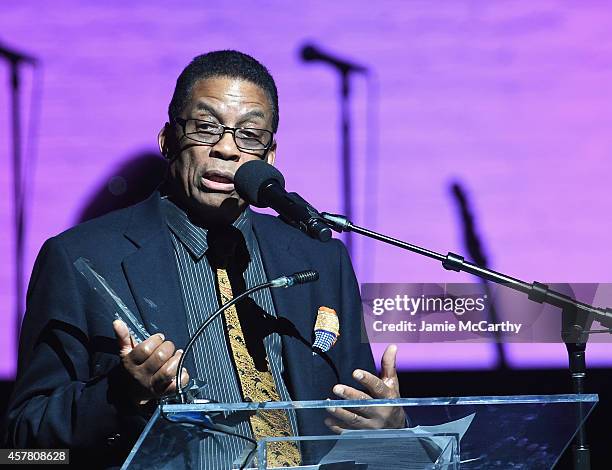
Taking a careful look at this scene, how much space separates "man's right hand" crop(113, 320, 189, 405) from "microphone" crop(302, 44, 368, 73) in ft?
5.16

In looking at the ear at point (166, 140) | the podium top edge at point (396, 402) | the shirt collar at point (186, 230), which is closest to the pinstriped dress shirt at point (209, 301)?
the shirt collar at point (186, 230)

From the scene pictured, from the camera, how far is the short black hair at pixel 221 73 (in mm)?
3006

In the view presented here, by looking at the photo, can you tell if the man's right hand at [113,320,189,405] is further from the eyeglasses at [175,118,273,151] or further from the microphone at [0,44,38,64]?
the microphone at [0,44,38,64]

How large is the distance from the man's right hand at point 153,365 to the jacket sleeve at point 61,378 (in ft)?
0.50

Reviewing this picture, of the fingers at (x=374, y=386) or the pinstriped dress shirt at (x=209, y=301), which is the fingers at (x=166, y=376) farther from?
the pinstriped dress shirt at (x=209, y=301)

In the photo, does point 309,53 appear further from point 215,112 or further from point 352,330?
point 352,330

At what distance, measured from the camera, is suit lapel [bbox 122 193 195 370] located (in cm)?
267

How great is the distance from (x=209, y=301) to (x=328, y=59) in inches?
38.9

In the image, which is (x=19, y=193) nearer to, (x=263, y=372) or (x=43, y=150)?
(x=43, y=150)

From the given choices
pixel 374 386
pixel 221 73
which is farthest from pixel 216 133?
pixel 374 386

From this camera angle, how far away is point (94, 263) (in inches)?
108

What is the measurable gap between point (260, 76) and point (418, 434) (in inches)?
60.1

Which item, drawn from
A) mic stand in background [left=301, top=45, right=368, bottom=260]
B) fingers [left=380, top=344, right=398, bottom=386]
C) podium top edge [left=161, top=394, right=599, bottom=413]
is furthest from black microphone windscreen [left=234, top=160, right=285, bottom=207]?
mic stand in background [left=301, top=45, right=368, bottom=260]

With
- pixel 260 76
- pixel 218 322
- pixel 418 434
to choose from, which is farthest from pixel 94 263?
pixel 418 434
